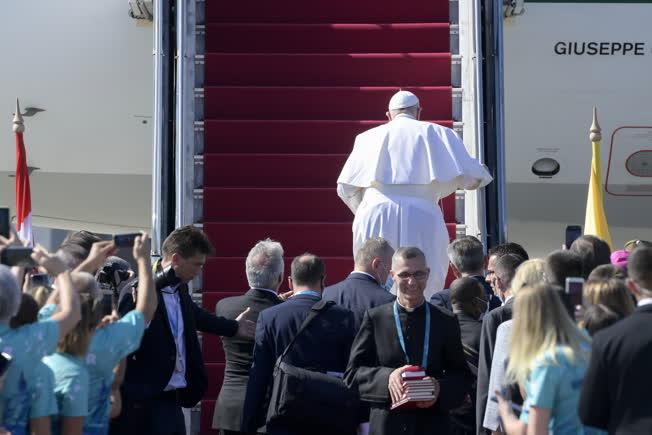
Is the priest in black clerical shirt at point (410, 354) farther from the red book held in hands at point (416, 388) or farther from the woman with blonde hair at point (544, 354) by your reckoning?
the woman with blonde hair at point (544, 354)

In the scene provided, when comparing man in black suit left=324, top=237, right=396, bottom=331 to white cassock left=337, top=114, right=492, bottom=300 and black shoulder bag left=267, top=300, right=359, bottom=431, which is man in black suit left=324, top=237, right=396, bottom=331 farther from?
white cassock left=337, top=114, right=492, bottom=300

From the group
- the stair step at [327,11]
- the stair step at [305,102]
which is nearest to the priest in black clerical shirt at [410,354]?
the stair step at [305,102]

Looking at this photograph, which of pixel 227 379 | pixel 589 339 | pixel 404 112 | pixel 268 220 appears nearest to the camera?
pixel 589 339

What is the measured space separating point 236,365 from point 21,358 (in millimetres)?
2085

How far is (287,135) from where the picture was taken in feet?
31.9

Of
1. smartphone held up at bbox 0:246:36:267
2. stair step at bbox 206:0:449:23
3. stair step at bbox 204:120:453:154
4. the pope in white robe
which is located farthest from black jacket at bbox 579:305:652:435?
stair step at bbox 206:0:449:23

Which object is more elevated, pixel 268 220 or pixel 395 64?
pixel 395 64

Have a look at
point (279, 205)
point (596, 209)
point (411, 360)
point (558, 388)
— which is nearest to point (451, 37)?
point (596, 209)

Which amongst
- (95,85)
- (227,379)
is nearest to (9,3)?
(95,85)

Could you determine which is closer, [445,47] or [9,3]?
[445,47]

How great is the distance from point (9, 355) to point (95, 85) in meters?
7.65

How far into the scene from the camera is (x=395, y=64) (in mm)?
9977

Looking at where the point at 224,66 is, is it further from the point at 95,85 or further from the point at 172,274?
the point at 172,274

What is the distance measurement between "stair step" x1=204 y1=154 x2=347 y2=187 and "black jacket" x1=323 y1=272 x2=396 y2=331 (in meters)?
3.26
